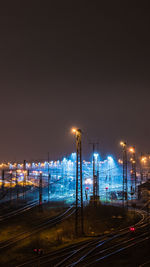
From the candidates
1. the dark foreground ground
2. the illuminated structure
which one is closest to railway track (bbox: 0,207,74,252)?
the dark foreground ground

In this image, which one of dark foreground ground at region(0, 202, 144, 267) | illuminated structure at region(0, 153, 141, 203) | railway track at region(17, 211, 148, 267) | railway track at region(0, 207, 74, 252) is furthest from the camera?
illuminated structure at region(0, 153, 141, 203)

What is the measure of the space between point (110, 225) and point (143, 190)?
29088 mm

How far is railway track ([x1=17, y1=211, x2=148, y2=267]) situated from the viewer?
46.2ft

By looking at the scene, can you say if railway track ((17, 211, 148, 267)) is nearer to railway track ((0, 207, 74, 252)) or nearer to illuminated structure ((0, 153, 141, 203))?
railway track ((0, 207, 74, 252))

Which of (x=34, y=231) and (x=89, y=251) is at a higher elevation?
(x=89, y=251)

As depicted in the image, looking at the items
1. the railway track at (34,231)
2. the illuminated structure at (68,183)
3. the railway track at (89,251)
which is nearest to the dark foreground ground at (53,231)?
the railway track at (34,231)

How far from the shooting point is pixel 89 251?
16047 millimetres

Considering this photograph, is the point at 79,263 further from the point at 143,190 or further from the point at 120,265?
the point at 143,190

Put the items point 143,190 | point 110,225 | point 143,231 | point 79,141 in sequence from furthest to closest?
point 143,190, point 110,225, point 143,231, point 79,141

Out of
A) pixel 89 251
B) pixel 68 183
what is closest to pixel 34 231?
pixel 89 251

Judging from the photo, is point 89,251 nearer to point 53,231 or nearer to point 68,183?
point 53,231

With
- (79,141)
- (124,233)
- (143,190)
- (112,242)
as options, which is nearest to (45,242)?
(112,242)

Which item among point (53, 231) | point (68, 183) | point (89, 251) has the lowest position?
point (68, 183)

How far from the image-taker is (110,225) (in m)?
26.4
